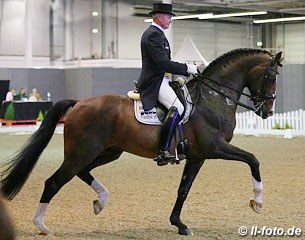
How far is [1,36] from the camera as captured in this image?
31469 mm

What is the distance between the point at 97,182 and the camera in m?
6.10

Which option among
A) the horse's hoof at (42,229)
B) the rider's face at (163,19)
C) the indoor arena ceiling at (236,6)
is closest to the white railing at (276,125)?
the indoor arena ceiling at (236,6)

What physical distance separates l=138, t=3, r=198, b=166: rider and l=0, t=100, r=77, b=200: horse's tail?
32.8 inches

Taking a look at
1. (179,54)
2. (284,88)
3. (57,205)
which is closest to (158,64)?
(57,205)

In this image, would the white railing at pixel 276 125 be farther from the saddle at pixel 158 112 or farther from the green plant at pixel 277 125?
the saddle at pixel 158 112

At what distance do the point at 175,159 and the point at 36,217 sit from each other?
1.39m

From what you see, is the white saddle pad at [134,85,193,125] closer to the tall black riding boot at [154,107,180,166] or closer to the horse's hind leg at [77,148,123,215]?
the tall black riding boot at [154,107,180,166]

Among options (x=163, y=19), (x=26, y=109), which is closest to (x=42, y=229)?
(x=163, y=19)

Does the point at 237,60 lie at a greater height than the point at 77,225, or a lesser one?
greater

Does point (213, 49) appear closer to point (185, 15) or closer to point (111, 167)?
point (185, 15)

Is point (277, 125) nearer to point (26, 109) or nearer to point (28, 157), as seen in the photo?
point (26, 109)

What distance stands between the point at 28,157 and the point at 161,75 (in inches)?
58.5

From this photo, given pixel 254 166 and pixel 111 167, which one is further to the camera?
pixel 111 167

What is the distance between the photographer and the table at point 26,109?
23.4 m
